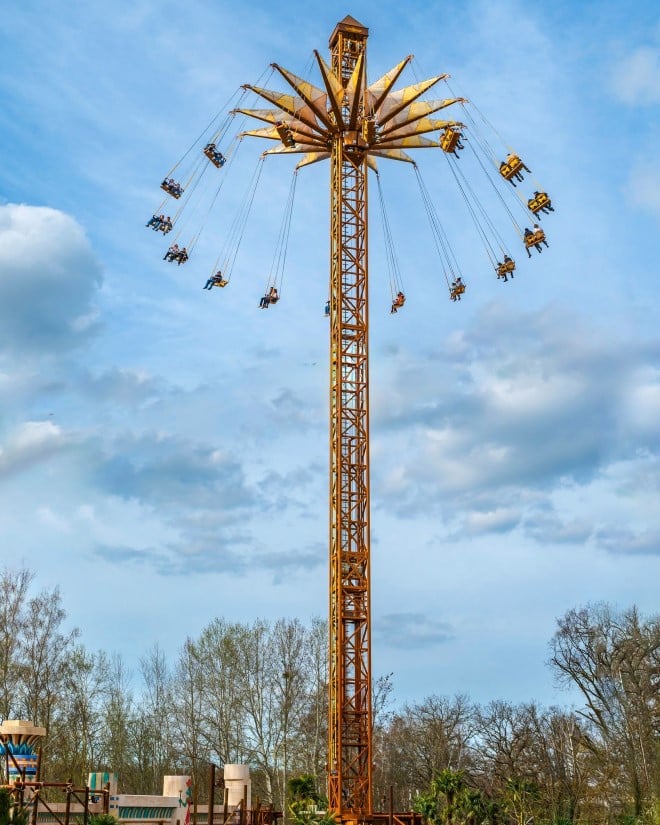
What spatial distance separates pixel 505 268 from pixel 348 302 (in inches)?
317

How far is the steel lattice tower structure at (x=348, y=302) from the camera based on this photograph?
4891cm

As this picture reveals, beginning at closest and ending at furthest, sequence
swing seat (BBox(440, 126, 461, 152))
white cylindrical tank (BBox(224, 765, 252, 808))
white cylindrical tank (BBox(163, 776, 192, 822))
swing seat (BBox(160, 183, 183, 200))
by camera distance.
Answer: white cylindrical tank (BBox(163, 776, 192, 822)), white cylindrical tank (BBox(224, 765, 252, 808)), swing seat (BBox(440, 126, 461, 152)), swing seat (BBox(160, 183, 183, 200))

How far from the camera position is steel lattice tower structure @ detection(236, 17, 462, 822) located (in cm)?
4891

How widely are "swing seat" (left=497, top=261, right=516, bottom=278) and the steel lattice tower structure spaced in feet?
22.0

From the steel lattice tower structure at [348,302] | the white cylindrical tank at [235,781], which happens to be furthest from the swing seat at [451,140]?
the white cylindrical tank at [235,781]

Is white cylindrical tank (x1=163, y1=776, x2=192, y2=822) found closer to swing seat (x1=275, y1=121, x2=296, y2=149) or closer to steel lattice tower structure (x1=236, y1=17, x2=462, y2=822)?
steel lattice tower structure (x1=236, y1=17, x2=462, y2=822)

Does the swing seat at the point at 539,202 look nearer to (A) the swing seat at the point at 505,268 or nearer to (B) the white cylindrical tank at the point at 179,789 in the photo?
(A) the swing seat at the point at 505,268

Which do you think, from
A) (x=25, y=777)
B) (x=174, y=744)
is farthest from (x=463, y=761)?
(x=25, y=777)

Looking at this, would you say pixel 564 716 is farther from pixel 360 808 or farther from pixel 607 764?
pixel 360 808

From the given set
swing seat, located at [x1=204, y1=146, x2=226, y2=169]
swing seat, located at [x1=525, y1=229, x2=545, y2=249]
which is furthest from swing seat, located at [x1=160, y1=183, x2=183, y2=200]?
swing seat, located at [x1=525, y1=229, x2=545, y2=249]

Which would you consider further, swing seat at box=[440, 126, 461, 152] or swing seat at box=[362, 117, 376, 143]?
swing seat at box=[362, 117, 376, 143]

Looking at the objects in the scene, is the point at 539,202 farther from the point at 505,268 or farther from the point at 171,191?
the point at 171,191

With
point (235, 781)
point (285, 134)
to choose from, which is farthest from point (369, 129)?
point (235, 781)

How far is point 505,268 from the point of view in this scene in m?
53.1
